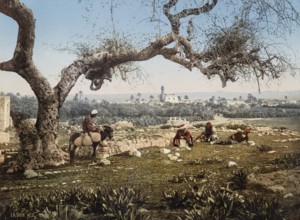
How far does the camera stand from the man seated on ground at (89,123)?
16.7ft

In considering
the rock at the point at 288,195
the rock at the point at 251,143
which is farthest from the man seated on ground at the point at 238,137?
the rock at the point at 288,195

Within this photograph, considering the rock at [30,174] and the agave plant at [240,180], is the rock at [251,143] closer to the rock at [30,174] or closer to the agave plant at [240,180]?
the agave plant at [240,180]

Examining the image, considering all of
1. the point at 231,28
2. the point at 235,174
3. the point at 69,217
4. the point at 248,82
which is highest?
the point at 231,28

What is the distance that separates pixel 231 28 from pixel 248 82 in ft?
2.38

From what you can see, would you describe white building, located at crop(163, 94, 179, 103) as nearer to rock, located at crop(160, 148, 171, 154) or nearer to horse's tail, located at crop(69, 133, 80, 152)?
rock, located at crop(160, 148, 171, 154)

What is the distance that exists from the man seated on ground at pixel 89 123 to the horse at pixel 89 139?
0.26ft

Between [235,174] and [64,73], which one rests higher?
[64,73]

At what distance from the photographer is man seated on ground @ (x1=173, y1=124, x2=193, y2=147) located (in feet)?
16.8

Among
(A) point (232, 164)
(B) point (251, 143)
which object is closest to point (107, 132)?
(A) point (232, 164)

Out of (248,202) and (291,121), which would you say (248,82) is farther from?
(248,202)

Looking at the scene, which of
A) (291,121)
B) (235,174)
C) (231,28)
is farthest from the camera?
(231,28)

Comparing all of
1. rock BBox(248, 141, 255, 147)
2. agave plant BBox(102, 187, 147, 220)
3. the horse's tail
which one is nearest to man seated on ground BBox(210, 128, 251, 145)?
rock BBox(248, 141, 255, 147)

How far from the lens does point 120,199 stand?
4195 millimetres

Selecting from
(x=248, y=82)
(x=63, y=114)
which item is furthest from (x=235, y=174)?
(x=63, y=114)
